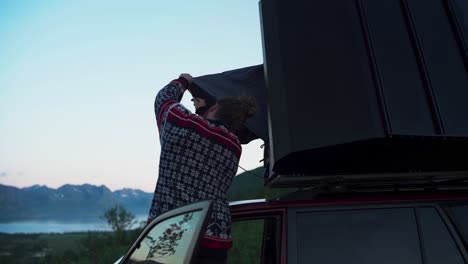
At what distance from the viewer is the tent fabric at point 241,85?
3240mm

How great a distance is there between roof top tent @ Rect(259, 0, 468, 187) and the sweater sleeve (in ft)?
2.40

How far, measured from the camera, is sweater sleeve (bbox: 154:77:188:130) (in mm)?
2463

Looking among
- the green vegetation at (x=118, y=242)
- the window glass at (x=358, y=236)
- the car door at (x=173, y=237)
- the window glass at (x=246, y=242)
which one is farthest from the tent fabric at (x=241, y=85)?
the car door at (x=173, y=237)

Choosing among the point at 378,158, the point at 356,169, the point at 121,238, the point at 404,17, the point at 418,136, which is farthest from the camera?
the point at 121,238

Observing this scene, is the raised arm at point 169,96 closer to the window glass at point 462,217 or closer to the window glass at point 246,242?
the window glass at point 246,242

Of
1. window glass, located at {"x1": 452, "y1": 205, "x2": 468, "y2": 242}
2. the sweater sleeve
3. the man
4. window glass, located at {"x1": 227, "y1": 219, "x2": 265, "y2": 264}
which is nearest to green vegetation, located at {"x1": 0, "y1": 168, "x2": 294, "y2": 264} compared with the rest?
window glass, located at {"x1": 227, "y1": 219, "x2": 265, "y2": 264}

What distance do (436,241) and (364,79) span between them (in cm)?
103

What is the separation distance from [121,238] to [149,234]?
3965cm

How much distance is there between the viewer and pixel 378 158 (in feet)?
7.65

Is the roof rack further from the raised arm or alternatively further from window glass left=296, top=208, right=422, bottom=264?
the raised arm

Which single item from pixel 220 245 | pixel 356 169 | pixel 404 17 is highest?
pixel 404 17

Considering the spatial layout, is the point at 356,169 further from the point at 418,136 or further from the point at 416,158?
the point at 418,136

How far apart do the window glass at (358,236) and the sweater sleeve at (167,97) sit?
41.6 inches

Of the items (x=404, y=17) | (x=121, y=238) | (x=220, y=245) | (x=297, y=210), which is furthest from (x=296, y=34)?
(x=121, y=238)
